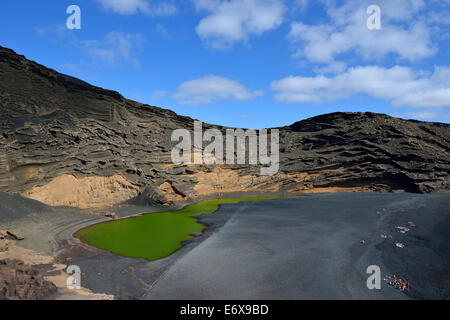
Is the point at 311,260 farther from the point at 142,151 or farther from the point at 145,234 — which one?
the point at 142,151

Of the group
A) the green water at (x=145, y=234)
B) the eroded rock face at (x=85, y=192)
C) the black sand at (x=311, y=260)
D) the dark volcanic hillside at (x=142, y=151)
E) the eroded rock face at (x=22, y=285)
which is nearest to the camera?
the eroded rock face at (x=22, y=285)

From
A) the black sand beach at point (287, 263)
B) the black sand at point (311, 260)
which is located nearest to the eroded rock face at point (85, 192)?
the black sand beach at point (287, 263)

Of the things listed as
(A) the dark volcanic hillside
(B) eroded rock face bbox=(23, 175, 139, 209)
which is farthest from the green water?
(A) the dark volcanic hillside

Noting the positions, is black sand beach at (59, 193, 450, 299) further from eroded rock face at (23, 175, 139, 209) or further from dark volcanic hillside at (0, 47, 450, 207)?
dark volcanic hillside at (0, 47, 450, 207)

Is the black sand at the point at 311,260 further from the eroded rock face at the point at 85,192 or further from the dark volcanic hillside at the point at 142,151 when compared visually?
the dark volcanic hillside at the point at 142,151

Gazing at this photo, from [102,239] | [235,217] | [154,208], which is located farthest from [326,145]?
[102,239]

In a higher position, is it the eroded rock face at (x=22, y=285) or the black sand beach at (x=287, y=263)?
the eroded rock face at (x=22, y=285)

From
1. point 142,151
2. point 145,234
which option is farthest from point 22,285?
point 142,151
